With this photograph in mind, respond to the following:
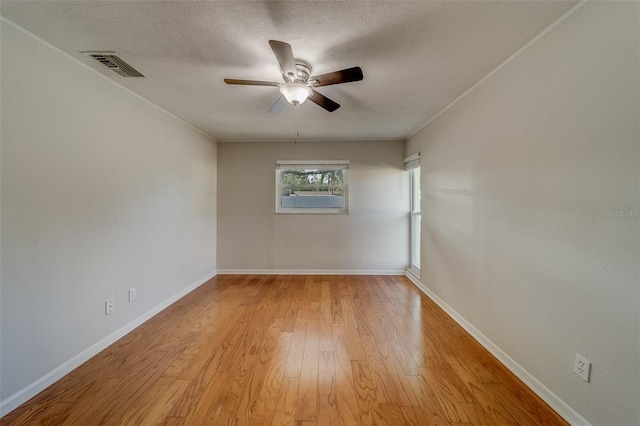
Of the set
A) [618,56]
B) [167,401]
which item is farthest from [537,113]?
[167,401]

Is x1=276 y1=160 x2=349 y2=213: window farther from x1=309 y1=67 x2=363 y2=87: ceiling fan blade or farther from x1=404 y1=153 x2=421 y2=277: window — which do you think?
x1=309 y1=67 x2=363 y2=87: ceiling fan blade

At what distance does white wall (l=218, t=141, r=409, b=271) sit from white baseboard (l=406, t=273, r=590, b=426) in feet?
5.53

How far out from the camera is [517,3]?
131 cm

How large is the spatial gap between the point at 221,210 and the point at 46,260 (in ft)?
8.73

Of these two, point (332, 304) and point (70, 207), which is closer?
point (70, 207)

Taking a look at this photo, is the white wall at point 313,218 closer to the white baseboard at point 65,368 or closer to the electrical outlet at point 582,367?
the white baseboard at point 65,368

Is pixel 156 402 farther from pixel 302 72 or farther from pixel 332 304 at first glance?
pixel 302 72

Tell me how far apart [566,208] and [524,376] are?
1.17 metres

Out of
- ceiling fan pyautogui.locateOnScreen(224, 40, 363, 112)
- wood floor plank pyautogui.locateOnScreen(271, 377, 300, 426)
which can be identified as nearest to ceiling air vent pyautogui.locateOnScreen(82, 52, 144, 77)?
ceiling fan pyautogui.locateOnScreen(224, 40, 363, 112)

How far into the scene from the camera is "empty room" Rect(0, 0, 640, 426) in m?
1.28

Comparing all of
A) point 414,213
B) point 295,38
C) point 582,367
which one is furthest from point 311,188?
point 582,367

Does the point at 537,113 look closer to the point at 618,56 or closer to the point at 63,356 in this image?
the point at 618,56

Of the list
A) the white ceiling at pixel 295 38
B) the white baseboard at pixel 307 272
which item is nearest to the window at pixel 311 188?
the white baseboard at pixel 307 272

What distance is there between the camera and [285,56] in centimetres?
149
